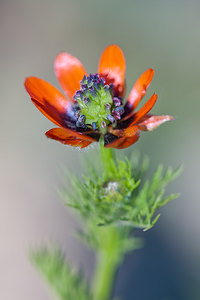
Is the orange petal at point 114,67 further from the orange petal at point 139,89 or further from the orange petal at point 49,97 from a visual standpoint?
the orange petal at point 49,97

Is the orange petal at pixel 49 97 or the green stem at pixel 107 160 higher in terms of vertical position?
the orange petal at pixel 49 97

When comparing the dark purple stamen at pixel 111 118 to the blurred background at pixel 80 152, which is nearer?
the dark purple stamen at pixel 111 118

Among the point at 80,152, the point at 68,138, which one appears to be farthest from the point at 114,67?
the point at 80,152

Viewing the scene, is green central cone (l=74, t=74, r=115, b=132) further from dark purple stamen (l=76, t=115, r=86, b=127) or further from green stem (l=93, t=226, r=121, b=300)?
green stem (l=93, t=226, r=121, b=300)

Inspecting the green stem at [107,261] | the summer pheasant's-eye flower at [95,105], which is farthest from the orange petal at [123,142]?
the green stem at [107,261]

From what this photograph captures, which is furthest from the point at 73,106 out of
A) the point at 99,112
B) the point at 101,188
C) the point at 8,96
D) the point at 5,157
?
the point at 8,96

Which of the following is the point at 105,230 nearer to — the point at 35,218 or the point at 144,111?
the point at 144,111

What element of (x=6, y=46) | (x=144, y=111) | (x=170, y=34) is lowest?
(x=144, y=111)
